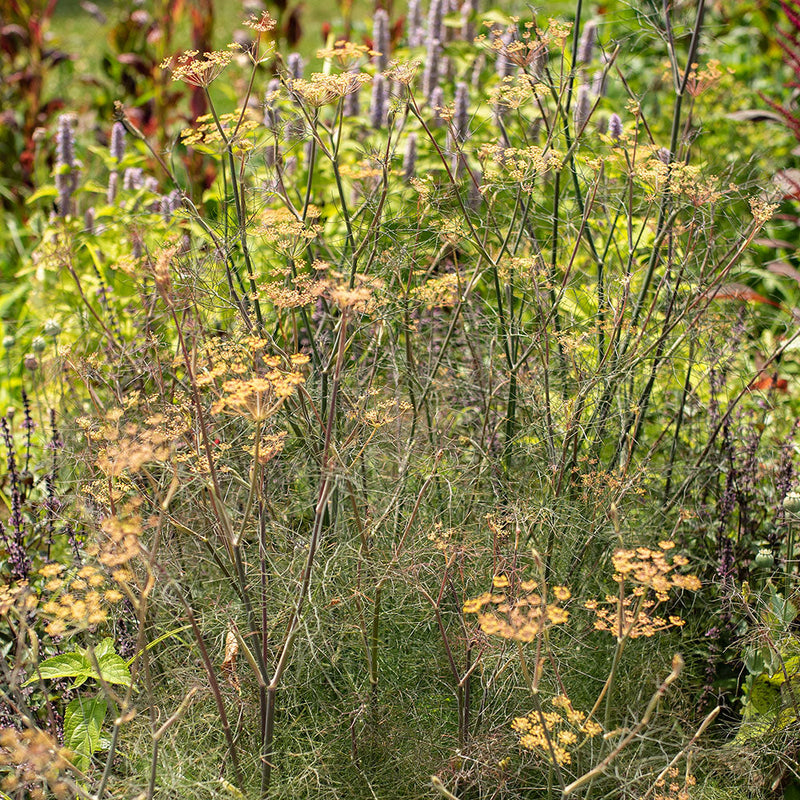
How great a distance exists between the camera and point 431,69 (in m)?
3.87

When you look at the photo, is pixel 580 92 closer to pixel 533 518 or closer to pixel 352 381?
pixel 352 381

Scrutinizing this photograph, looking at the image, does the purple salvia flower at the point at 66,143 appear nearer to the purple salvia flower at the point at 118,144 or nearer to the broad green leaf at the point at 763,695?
the purple salvia flower at the point at 118,144

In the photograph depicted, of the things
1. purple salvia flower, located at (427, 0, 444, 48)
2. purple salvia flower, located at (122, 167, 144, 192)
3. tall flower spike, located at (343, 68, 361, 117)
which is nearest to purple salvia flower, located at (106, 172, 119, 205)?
purple salvia flower, located at (122, 167, 144, 192)

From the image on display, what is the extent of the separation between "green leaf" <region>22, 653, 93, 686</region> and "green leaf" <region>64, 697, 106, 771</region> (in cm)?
7

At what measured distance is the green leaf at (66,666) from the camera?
1.75m

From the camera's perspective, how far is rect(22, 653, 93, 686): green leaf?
5.74 ft

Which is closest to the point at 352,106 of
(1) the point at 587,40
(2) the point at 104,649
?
(1) the point at 587,40

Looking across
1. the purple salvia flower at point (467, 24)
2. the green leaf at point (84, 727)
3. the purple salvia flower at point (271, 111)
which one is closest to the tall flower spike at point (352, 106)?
the purple salvia flower at point (467, 24)

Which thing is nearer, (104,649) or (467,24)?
(104,649)

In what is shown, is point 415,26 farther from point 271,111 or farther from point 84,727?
point 84,727

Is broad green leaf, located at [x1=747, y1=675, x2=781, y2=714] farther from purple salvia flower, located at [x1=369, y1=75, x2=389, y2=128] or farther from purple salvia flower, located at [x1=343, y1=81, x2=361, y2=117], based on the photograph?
purple salvia flower, located at [x1=343, y1=81, x2=361, y2=117]

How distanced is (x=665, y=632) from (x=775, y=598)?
33 centimetres

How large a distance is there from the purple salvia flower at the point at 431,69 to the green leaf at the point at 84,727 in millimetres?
2873

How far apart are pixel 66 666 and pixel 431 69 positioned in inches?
118
